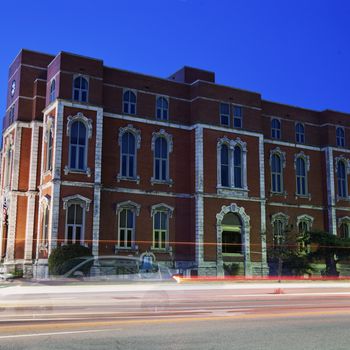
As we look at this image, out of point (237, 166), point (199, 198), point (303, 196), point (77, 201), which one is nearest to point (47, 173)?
point (77, 201)

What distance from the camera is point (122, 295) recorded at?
18578 millimetres

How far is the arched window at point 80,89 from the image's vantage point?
37812 millimetres

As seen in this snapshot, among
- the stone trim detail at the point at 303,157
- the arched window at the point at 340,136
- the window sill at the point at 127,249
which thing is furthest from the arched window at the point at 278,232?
the window sill at the point at 127,249

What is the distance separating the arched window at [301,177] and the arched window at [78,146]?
20.4 metres

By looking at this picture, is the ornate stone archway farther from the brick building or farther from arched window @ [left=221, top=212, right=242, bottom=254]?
arched window @ [left=221, top=212, right=242, bottom=254]

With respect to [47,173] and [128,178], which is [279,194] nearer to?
[128,178]

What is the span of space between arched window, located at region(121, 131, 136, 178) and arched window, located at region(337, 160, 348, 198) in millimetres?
20555

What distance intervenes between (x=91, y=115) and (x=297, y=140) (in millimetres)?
20190

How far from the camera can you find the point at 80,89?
3797 centimetres

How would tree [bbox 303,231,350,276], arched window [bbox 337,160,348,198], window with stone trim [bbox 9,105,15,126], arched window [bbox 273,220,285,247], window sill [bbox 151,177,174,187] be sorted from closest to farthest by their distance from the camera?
1. window sill [bbox 151,177,174,187]
2. window with stone trim [bbox 9,105,15,126]
3. tree [bbox 303,231,350,276]
4. arched window [bbox 273,220,285,247]
5. arched window [bbox 337,160,348,198]

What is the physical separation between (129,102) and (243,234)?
13.2 meters

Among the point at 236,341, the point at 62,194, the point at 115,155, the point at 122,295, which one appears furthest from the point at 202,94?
the point at 236,341

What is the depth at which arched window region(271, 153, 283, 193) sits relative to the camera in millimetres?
47147

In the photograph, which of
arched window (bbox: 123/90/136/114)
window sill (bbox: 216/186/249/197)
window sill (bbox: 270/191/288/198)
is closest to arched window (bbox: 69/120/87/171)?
arched window (bbox: 123/90/136/114)
